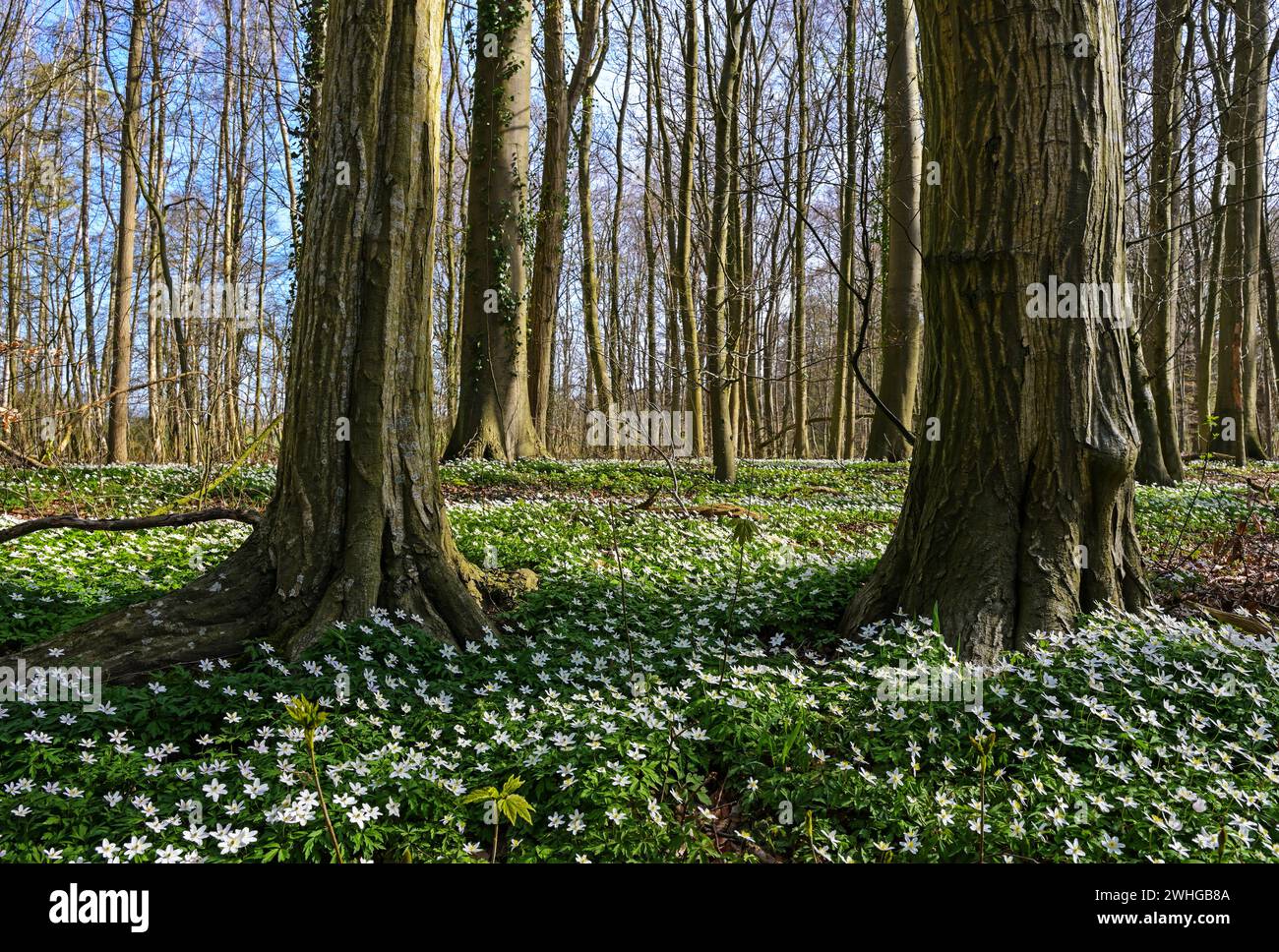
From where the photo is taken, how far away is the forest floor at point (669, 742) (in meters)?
2.45

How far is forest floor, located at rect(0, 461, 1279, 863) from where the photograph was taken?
2.45 m

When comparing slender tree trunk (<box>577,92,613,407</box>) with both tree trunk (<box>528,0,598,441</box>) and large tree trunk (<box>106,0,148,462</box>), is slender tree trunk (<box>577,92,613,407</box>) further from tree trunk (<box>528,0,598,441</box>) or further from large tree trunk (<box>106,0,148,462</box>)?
large tree trunk (<box>106,0,148,462</box>)

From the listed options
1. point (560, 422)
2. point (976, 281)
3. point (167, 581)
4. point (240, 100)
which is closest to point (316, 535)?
point (167, 581)

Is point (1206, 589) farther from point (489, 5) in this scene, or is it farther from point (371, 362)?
point (489, 5)

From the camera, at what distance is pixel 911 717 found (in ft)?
10.3

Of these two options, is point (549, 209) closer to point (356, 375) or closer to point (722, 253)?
point (722, 253)

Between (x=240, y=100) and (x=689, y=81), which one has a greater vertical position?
(x=240, y=100)

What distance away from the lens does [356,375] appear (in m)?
3.96

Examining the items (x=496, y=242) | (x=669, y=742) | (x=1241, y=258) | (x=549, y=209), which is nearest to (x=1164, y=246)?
(x=1241, y=258)

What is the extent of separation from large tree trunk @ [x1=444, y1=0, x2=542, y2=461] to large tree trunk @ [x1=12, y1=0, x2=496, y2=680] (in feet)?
25.8

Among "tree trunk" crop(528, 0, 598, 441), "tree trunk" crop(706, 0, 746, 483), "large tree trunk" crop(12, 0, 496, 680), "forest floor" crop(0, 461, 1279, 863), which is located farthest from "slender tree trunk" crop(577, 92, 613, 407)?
"forest floor" crop(0, 461, 1279, 863)

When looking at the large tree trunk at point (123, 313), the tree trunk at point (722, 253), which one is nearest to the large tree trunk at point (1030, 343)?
the tree trunk at point (722, 253)

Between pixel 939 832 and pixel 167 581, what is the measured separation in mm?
4657

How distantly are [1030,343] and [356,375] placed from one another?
354cm
